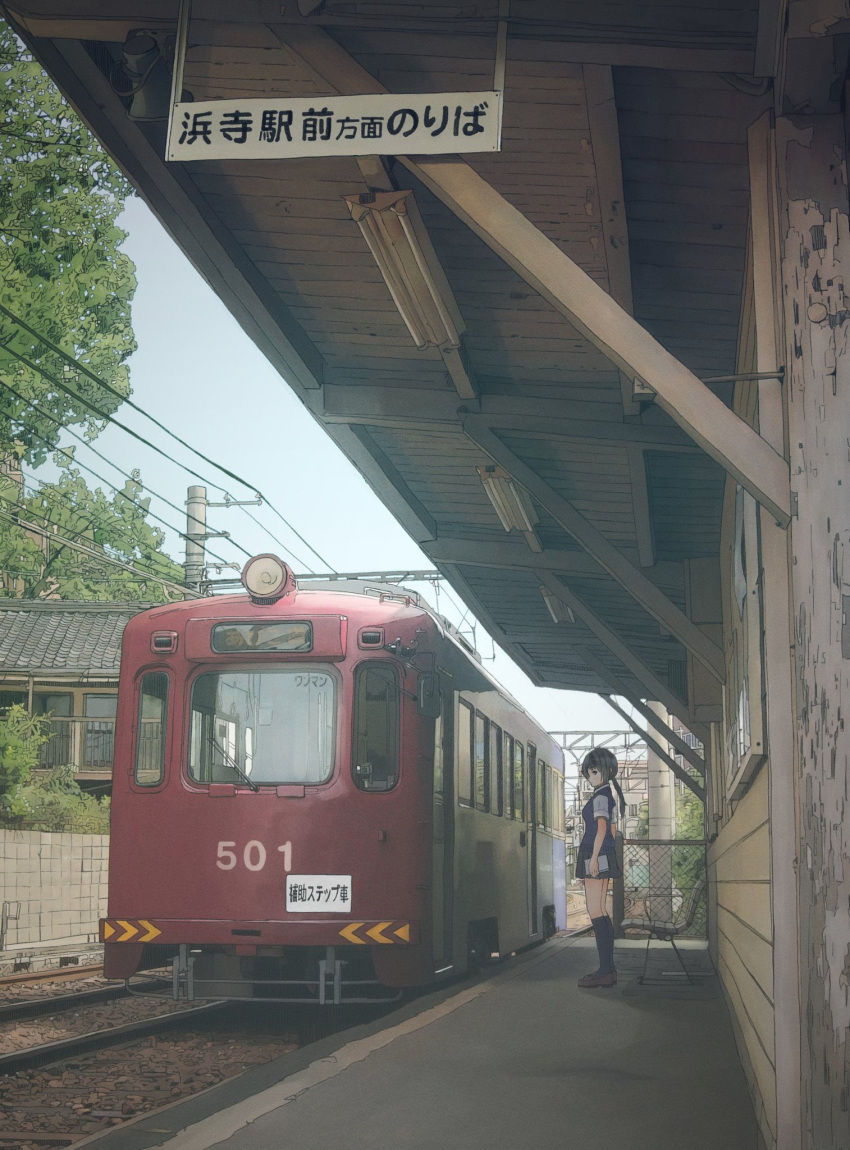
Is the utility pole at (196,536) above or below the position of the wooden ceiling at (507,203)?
above

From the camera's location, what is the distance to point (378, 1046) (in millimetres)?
6102

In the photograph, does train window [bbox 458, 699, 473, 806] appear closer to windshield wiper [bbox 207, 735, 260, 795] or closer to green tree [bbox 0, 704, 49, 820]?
windshield wiper [bbox 207, 735, 260, 795]

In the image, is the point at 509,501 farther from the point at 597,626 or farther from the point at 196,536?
the point at 196,536

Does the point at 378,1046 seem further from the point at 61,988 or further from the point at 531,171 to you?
the point at 61,988

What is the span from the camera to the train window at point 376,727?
779cm

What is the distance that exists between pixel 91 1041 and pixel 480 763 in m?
3.96

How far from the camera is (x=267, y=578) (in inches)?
320

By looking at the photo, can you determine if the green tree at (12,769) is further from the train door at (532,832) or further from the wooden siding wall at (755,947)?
the wooden siding wall at (755,947)

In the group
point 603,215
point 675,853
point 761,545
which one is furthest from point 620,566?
point 675,853

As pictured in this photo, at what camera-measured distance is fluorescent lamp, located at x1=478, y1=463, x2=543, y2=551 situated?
27.8 feet

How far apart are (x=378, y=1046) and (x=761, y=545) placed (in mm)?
3474

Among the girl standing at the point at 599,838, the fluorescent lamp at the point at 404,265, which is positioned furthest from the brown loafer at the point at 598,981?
the fluorescent lamp at the point at 404,265

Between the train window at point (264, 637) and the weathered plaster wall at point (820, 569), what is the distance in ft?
15.6

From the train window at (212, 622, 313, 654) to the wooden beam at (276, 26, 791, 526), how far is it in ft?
13.6
